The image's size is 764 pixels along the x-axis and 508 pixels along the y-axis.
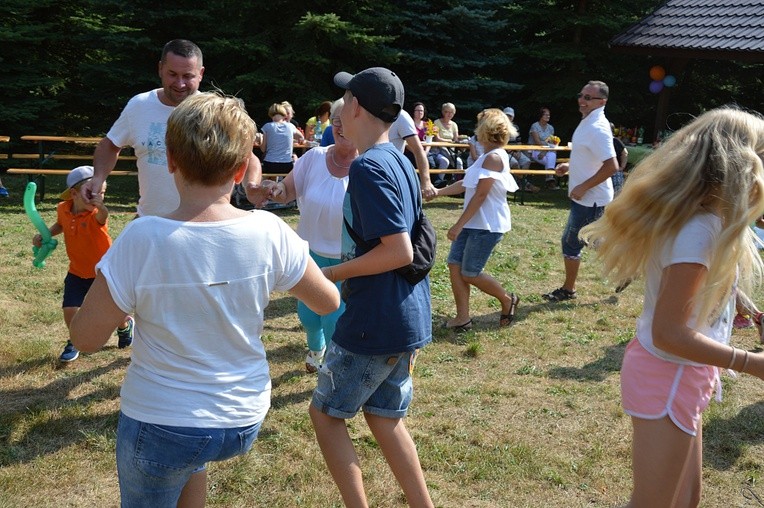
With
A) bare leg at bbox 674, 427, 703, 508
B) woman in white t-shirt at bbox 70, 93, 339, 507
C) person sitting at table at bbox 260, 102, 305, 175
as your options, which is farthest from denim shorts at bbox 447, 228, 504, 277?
person sitting at table at bbox 260, 102, 305, 175

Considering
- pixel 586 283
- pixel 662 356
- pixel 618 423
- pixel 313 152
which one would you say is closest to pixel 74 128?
pixel 586 283

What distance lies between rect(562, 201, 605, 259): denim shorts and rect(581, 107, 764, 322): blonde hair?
467 centimetres

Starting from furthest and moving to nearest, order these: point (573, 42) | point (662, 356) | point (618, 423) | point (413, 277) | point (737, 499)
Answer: point (573, 42), point (618, 423), point (737, 499), point (413, 277), point (662, 356)

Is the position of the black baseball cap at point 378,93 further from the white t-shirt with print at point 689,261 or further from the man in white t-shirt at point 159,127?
the man in white t-shirt at point 159,127

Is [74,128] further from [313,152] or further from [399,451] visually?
[399,451]

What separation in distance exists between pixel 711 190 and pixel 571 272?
Answer: 5289 mm

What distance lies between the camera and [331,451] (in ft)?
9.97

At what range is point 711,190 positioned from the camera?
7.88 ft

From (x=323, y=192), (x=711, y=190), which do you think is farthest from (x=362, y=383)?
(x=323, y=192)

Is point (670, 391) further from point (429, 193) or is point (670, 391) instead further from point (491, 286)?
point (491, 286)

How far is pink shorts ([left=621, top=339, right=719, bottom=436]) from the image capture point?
247 cm

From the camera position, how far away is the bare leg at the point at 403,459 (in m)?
3.04

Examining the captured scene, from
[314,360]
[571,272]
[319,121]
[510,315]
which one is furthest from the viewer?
[319,121]

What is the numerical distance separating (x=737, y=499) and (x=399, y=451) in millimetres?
1929
